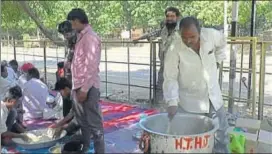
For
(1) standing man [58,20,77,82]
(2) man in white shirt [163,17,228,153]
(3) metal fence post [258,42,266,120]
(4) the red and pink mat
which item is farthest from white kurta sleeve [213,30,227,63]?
(3) metal fence post [258,42,266,120]

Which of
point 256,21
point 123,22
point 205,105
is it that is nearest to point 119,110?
point 256,21

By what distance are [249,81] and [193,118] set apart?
89.9 inches

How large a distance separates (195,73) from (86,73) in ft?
3.00

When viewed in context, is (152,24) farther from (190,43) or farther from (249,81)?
(190,43)

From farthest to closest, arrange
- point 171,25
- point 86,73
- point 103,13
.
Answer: point 103,13 → point 171,25 → point 86,73

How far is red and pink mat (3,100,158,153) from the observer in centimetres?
382

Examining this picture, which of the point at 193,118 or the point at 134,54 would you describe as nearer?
the point at 193,118

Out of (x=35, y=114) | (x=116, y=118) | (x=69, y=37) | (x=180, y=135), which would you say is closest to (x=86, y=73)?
(x=69, y=37)

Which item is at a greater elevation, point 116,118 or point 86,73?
point 86,73

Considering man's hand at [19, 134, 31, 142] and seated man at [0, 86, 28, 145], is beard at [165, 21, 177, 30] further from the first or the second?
man's hand at [19, 134, 31, 142]

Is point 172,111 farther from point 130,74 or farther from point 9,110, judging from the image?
point 130,74

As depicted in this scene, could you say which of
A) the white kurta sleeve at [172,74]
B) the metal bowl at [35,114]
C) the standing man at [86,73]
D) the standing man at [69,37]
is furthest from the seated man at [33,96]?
the white kurta sleeve at [172,74]

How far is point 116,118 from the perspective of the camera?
4.39 m

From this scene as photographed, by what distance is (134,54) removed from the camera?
6.64 metres
